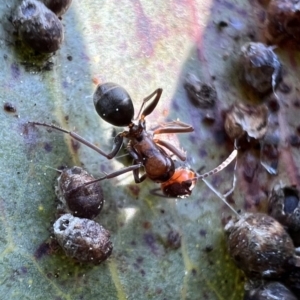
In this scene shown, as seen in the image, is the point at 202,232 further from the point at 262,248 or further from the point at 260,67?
the point at 260,67

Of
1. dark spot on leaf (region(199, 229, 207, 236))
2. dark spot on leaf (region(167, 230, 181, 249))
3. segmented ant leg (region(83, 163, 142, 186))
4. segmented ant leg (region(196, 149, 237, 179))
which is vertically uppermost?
segmented ant leg (region(196, 149, 237, 179))

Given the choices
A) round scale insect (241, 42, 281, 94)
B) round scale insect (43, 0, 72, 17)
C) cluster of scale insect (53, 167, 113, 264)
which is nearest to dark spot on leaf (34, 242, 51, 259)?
cluster of scale insect (53, 167, 113, 264)

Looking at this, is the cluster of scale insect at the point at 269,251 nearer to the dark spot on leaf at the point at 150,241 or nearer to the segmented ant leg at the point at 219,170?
the segmented ant leg at the point at 219,170

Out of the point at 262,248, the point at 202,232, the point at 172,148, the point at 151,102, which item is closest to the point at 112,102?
the point at 151,102

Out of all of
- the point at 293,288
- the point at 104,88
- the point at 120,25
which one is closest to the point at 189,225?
the point at 293,288

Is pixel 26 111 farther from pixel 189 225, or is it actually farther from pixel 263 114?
pixel 263 114

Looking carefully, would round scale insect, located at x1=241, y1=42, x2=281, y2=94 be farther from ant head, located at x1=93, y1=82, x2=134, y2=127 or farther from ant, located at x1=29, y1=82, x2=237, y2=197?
ant head, located at x1=93, y1=82, x2=134, y2=127

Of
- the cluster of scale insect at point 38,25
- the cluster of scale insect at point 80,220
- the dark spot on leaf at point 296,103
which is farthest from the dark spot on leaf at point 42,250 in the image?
the dark spot on leaf at point 296,103
